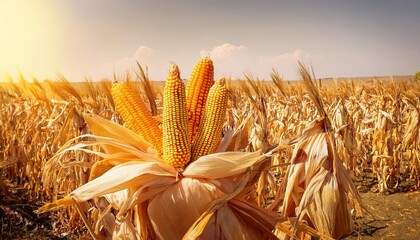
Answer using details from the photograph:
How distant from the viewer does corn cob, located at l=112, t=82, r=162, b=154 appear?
244 centimetres

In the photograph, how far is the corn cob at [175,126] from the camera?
6.99ft

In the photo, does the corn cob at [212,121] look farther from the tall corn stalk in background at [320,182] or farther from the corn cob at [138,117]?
the tall corn stalk in background at [320,182]

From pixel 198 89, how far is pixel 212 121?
0.32 metres

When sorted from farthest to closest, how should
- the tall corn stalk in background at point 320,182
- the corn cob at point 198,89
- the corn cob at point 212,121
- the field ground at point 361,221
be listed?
1. the field ground at point 361,221
2. the corn cob at point 198,89
3. the corn cob at point 212,121
4. the tall corn stalk in background at point 320,182

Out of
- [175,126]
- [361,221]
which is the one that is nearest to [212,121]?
[175,126]

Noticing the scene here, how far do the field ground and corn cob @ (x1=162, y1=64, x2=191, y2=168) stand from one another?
182 inches

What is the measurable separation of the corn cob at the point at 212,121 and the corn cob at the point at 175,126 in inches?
4.6

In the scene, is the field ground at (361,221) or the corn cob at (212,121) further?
the field ground at (361,221)

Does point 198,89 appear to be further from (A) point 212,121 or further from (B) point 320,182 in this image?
(B) point 320,182

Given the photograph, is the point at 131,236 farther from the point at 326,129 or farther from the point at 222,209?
the point at 326,129

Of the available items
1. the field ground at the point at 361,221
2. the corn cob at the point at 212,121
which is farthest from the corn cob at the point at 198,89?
the field ground at the point at 361,221

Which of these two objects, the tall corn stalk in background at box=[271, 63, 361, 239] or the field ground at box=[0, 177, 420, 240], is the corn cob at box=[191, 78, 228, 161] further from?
the field ground at box=[0, 177, 420, 240]

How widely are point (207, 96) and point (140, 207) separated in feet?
2.78

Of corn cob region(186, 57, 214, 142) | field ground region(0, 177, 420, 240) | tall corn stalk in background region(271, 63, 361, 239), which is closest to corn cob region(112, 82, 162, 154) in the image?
corn cob region(186, 57, 214, 142)
